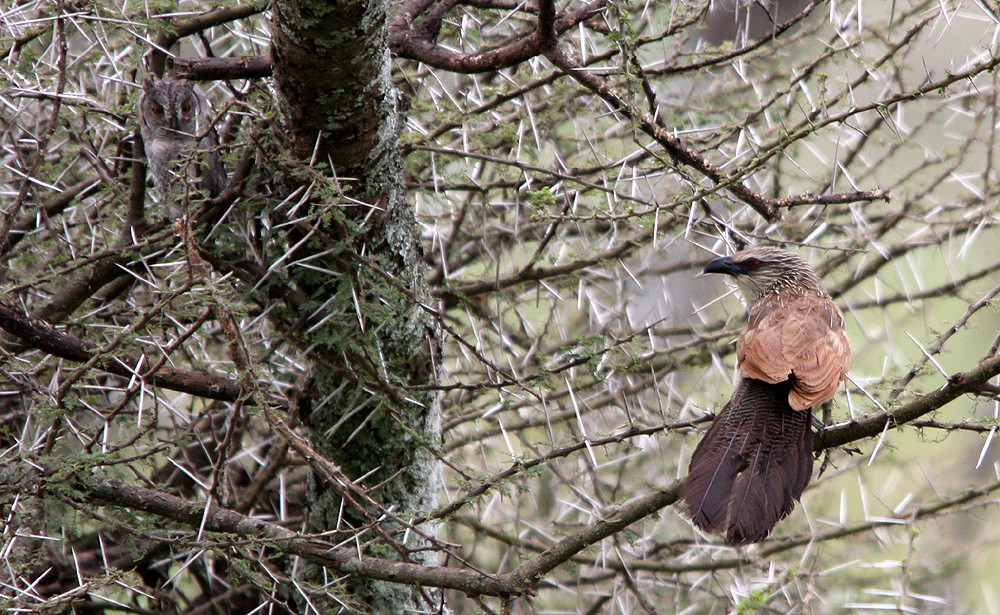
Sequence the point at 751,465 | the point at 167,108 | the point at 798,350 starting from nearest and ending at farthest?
the point at 751,465, the point at 167,108, the point at 798,350

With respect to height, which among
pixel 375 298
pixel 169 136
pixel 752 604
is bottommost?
pixel 752 604

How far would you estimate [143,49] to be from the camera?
2.83m

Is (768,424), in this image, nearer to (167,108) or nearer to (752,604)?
(752,604)

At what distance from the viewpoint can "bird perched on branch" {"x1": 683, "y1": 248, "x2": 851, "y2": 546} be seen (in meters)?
2.27

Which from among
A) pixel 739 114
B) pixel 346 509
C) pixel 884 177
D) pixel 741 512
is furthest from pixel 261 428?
pixel 884 177

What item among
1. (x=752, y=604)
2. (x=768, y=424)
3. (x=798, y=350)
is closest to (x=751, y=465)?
(x=768, y=424)

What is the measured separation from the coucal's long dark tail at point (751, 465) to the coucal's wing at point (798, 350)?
0.23ft

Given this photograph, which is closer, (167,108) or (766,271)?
(167,108)

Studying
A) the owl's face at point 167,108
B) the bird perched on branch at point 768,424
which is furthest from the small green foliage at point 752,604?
the owl's face at point 167,108

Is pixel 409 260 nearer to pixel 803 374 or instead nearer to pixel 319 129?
pixel 319 129

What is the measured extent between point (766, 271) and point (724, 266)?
267 millimetres

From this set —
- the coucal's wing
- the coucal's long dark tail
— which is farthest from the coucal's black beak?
the coucal's long dark tail

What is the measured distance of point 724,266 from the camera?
3459mm

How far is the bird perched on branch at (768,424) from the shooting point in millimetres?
2270
